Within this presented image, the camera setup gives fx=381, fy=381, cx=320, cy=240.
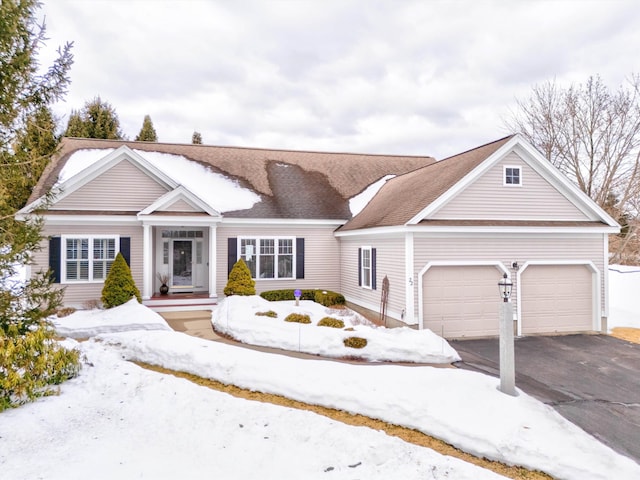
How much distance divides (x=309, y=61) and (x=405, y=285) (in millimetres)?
14099

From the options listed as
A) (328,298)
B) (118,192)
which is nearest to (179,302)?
(118,192)

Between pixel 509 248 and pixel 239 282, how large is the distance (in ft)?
30.0

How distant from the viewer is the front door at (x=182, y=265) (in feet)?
52.9

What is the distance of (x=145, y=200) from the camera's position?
47.8ft

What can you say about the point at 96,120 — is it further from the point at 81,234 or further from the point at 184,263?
the point at 184,263

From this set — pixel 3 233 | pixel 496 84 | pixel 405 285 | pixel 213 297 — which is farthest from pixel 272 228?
pixel 496 84

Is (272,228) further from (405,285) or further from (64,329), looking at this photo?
(64,329)

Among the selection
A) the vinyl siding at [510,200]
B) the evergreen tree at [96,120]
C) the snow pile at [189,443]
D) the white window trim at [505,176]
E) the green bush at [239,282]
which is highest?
the evergreen tree at [96,120]

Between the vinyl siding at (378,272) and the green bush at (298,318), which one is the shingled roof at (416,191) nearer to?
the vinyl siding at (378,272)

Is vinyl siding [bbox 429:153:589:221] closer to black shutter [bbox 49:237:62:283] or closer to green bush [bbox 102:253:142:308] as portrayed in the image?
green bush [bbox 102:253:142:308]

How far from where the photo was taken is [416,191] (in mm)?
13266

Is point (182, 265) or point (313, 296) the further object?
point (182, 265)

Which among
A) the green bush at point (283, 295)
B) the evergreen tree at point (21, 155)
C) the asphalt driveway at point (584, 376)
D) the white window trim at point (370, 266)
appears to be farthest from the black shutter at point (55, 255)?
the asphalt driveway at point (584, 376)

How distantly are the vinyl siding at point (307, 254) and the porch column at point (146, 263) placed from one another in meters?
2.49
